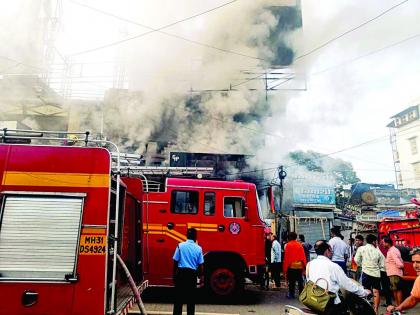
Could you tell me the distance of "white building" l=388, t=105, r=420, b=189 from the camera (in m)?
35.9

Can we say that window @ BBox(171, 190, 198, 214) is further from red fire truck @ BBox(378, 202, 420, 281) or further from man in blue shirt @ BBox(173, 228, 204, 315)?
red fire truck @ BBox(378, 202, 420, 281)

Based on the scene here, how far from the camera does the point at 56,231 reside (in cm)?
381

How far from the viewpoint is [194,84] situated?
17.6m

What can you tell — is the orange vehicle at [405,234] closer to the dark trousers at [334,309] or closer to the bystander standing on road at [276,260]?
the bystander standing on road at [276,260]

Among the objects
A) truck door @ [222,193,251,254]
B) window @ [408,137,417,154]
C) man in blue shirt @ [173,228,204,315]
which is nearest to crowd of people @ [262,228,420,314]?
truck door @ [222,193,251,254]

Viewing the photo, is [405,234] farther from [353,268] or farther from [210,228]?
[210,228]

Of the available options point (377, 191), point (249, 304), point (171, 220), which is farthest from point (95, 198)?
point (377, 191)

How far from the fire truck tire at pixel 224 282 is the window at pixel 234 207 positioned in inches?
47.1

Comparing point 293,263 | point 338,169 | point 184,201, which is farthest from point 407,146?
point 184,201

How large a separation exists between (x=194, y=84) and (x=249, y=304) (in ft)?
40.4

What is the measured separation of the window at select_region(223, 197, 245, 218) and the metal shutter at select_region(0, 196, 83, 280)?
4456 millimetres

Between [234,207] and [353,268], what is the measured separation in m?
5.28

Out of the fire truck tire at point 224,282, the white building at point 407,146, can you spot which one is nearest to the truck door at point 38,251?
the fire truck tire at point 224,282

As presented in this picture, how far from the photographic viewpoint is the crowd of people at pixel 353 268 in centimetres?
375
